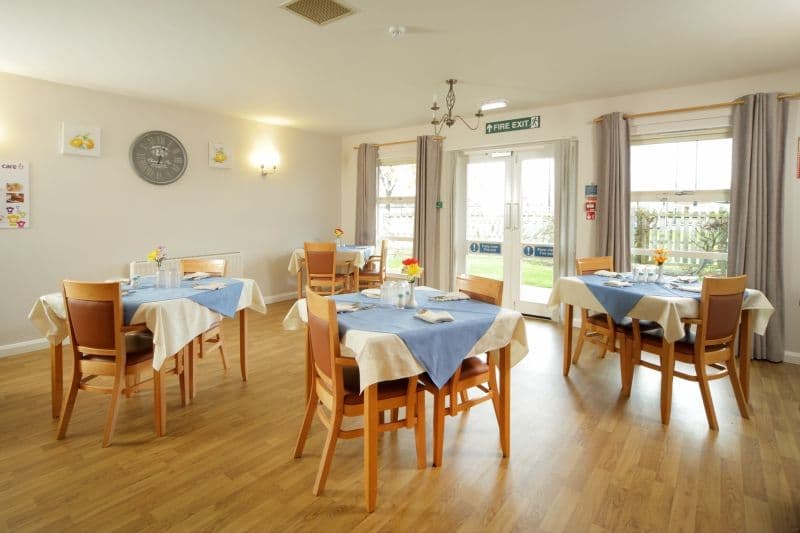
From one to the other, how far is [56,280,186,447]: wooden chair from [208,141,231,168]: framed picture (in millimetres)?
3531

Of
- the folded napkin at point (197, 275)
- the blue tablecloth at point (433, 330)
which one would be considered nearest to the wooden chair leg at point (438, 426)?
the blue tablecloth at point (433, 330)

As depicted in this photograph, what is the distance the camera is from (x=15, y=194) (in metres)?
4.12

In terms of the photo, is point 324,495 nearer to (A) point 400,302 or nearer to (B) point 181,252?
(A) point 400,302

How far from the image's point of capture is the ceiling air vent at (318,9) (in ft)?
9.03

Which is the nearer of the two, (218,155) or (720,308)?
(720,308)

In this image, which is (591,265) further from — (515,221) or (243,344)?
(243,344)

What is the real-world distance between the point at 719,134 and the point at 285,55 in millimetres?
4057

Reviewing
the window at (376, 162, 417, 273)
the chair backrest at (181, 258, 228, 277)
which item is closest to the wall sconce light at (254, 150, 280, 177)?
the window at (376, 162, 417, 273)

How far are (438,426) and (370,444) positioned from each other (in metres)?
0.42

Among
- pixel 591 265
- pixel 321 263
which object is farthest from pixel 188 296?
pixel 591 265

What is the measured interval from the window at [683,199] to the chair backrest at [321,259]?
3.45 metres

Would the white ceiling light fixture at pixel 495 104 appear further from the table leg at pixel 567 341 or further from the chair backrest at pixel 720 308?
the chair backrest at pixel 720 308

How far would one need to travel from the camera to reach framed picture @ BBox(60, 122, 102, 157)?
4371 millimetres

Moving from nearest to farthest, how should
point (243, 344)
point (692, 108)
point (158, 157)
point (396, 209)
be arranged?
point (243, 344) → point (692, 108) → point (158, 157) → point (396, 209)
